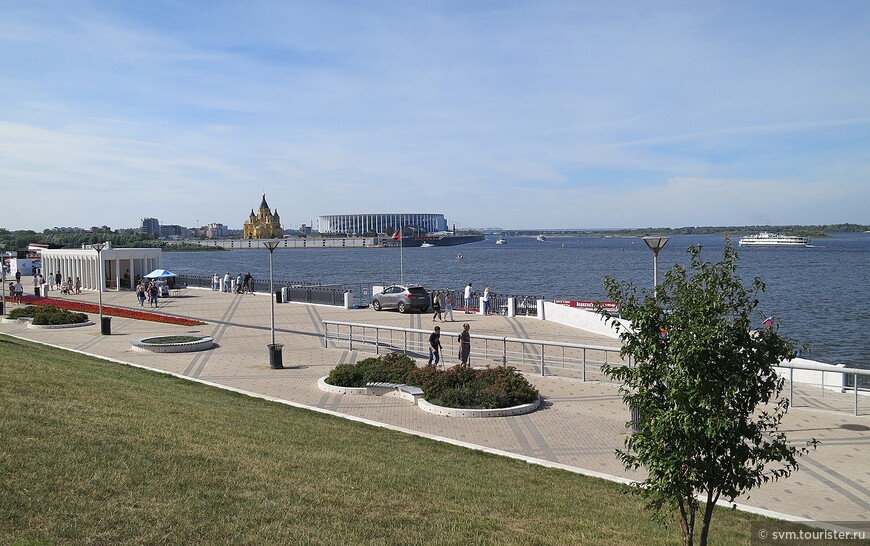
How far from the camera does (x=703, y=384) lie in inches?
221

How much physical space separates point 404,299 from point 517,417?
19144mm

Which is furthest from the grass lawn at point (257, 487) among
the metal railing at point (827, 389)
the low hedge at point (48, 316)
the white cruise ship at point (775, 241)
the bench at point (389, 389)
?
the white cruise ship at point (775, 241)

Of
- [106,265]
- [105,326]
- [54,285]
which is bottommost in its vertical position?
[105,326]

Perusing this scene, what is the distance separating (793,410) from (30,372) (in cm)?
1414

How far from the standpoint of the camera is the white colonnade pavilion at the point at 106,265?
44.2 meters

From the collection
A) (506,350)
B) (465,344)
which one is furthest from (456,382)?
(506,350)

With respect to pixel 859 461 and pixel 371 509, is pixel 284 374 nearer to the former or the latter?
pixel 371 509

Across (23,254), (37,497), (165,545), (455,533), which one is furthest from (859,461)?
(23,254)

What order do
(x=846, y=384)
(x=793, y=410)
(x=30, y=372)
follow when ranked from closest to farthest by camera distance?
(x=30, y=372) → (x=793, y=410) → (x=846, y=384)

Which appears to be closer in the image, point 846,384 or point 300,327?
point 846,384

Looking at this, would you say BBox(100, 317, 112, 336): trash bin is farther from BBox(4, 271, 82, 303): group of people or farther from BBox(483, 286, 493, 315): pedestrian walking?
BBox(4, 271, 82, 303): group of people

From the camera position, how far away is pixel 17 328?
26.3m

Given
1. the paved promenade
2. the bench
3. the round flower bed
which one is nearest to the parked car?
the paved promenade

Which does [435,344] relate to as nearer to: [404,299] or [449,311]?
[449,311]
